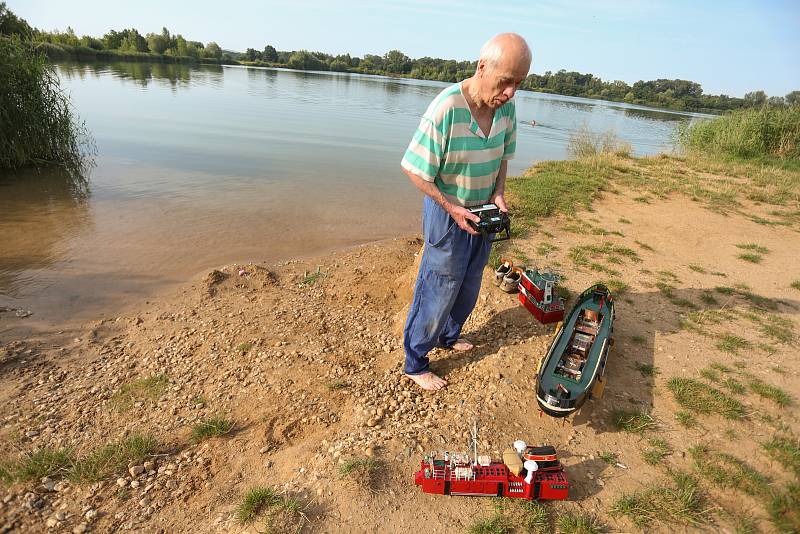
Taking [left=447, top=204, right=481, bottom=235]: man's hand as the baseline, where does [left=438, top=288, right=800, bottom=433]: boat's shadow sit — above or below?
below

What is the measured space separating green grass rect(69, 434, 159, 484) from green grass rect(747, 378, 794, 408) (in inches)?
209

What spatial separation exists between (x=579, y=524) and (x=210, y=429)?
2839mm

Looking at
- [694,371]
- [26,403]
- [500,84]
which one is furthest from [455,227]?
[26,403]

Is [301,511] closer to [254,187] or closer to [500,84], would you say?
[500,84]

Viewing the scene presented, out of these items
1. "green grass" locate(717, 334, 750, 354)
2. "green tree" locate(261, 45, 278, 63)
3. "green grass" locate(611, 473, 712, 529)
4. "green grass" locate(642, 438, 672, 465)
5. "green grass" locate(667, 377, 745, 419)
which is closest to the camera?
"green grass" locate(611, 473, 712, 529)

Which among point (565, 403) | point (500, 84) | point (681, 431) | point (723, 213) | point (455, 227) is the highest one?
point (500, 84)

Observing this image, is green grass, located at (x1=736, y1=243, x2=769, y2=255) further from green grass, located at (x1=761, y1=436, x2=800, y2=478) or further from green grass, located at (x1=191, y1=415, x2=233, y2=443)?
green grass, located at (x1=191, y1=415, x2=233, y2=443)

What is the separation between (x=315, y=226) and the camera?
365 inches

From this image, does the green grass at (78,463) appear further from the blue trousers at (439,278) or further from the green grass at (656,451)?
the green grass at (656,451)

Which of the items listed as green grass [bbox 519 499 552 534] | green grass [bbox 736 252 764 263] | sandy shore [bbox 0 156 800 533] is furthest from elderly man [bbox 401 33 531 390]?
green grass [bbox 736 252 764 263]

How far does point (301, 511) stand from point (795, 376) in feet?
15.8

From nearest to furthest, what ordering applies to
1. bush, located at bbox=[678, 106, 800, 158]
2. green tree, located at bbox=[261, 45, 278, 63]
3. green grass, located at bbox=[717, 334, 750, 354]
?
green grass, located at bbox=[717, 334, 750, 354]
bush, located at bbox=[678, 106, 800, 158]
green tree, located at bbox=[261, 45, 278, 63]

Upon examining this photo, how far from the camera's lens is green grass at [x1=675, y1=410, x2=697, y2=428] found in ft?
11.0

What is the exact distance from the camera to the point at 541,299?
452 cm
